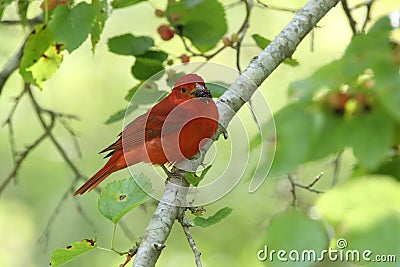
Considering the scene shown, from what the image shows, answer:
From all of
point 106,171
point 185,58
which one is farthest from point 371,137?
point 106,171

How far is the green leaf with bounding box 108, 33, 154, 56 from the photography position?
8.84ft

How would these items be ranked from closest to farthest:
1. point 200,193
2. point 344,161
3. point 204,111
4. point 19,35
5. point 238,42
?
point 200,193, point 204,111, point 238,42, point 344,161, point 19,35

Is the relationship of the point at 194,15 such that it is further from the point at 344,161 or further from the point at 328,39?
the point at 328,39

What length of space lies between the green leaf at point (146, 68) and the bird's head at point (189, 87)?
0.09 metres

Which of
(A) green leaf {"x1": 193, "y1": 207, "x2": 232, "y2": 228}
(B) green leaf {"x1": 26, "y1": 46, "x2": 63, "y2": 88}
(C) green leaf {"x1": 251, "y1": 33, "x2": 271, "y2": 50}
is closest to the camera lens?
(A) green leaf {"x1": 193, "y1": 207, "x2": 232, "y2": 228}

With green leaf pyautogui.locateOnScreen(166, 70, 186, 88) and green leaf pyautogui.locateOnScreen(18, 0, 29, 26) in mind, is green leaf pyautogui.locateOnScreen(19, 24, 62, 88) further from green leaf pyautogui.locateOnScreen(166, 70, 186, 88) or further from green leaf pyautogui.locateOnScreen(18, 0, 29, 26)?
green leaf pyautogui.locateOnScreen(166, 70, 186, 88)

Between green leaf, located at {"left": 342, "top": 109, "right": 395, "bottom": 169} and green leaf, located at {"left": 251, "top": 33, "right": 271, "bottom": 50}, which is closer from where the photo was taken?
green leaf, located at {"left": 342, "top": 109, "right": 395, "bottom": 169}

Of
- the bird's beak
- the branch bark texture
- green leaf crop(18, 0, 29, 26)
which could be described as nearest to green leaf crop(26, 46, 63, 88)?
green leaf crop(18, 0, 29, 26)

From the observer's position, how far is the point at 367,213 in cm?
94

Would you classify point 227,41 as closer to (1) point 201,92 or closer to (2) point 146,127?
(1) point 201,92

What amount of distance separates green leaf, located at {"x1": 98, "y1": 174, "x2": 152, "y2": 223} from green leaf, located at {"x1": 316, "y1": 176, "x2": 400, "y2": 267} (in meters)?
0.89

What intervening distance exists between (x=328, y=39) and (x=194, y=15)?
2.76 m

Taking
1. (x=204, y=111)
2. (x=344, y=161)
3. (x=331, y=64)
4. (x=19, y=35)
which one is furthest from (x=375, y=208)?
(x=19, y=35)

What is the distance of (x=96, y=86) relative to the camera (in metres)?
5.79
